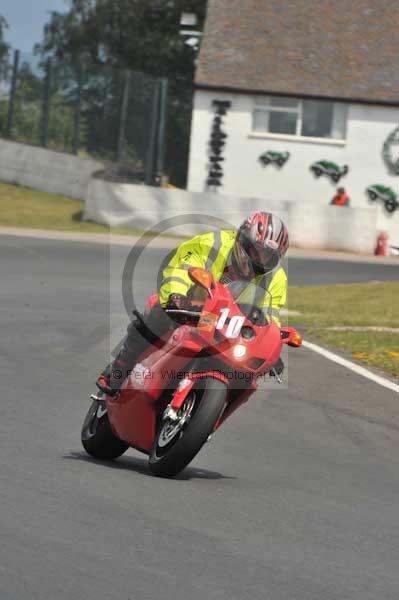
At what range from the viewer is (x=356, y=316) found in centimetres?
1909

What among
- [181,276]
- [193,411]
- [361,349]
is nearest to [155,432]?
[193,411]

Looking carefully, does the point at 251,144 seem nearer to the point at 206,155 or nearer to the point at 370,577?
the point at 206,155

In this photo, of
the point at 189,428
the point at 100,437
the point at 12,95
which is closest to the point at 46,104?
the point at 12,95

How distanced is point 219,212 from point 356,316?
1296cm

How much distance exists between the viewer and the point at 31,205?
35.0 metres

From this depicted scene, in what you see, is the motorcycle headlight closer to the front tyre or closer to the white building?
the front tyre

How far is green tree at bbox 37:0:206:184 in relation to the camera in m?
52.4

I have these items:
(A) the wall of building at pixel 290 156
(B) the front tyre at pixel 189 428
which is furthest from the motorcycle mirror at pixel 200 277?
(A) the wall of building at pixel 290 156

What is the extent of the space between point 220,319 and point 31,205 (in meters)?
28.4

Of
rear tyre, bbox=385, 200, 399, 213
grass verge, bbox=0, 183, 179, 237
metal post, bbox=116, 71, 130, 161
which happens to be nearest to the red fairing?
grass verge, bbox=0, 183, 179, 237

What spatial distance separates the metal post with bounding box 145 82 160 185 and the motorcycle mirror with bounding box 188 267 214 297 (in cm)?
3002

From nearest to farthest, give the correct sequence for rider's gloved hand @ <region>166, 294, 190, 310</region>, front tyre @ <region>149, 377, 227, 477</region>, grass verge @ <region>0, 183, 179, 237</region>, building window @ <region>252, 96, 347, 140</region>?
front tyre @ <region>149, 377, 227, 477</region>, rider's gloved hand @ <region>166, 294, 190, 310</region>, grass verge @ <region>0, 183, 179, 237</region>, building window @ <region>252, 96, 347, 140</region>

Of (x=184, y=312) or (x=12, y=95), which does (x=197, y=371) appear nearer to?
(x=184, y=312)

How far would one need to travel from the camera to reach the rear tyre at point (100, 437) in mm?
7926
